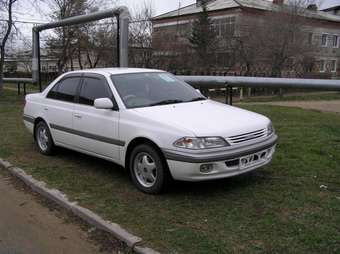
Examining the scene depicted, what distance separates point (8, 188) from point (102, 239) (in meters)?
2.33

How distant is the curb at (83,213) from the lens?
395cm

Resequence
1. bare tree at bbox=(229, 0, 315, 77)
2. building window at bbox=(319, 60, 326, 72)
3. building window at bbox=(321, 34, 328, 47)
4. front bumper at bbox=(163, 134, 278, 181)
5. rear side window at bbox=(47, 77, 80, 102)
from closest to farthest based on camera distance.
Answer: front bumper at bbox=(163, 134, 278, 181), rear side window at bbox=(47, 77, 80, 102), bare tree at bbox=(229, 0, 315, 77), building window at bbox=(319, 60, 326, 72), building window at bbox=(321, 34, 328, 47)

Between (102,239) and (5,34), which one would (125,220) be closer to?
(102,239)

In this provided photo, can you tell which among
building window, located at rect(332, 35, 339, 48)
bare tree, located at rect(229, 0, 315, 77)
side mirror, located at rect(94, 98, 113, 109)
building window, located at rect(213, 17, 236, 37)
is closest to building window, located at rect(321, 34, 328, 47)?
building window, located at rect(332, 35, 339, 48)

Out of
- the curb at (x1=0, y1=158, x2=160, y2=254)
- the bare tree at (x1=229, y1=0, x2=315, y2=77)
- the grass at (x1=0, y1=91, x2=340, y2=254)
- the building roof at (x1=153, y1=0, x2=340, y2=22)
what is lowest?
the curb at (x1=0, y1=158, x2=160, y2=254)

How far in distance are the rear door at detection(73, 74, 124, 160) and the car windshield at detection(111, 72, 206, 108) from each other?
0.20 m

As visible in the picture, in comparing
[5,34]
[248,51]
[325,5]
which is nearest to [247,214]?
[5,34]

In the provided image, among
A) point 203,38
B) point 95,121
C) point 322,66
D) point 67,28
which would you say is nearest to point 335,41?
point 322,66

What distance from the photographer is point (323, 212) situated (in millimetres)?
4516

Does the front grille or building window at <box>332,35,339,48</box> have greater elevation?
building window at <box>332,35,339,48</box>

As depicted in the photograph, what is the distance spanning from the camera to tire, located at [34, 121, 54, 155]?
284 inches

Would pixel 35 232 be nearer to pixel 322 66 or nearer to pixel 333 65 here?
pixel 322 66

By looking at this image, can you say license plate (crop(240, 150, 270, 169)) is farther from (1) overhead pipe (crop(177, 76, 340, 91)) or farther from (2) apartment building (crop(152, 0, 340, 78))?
(2) apartment building (crop(152, 0, 340, 78))

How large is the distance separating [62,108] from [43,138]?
96 centimetres
